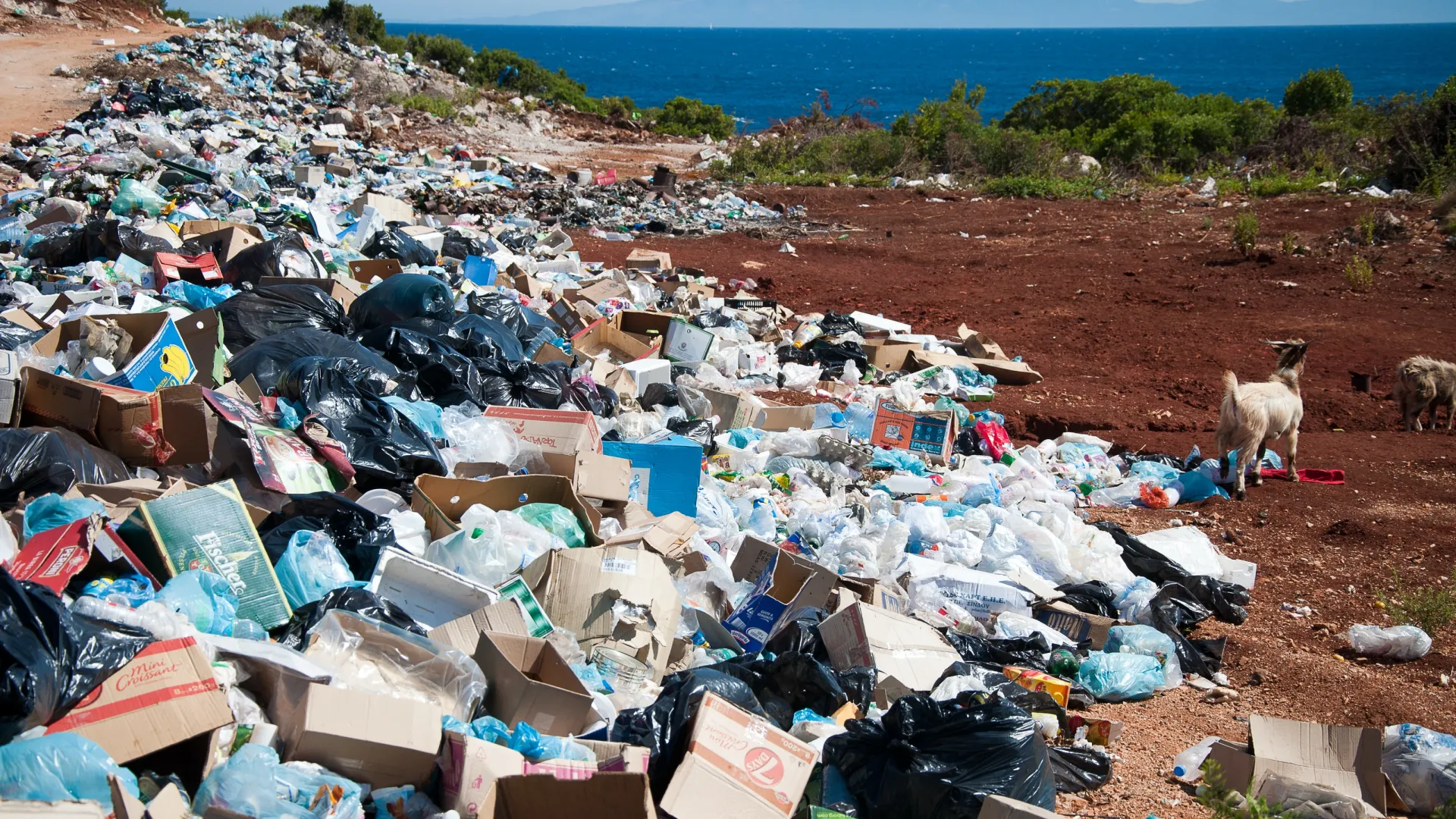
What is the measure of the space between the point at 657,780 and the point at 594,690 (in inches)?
17.8

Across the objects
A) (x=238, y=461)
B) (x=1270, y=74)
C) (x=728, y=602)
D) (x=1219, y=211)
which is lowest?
(x=728, y=602)

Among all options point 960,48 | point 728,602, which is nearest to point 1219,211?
point 728,602

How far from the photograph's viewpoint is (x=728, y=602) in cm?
377

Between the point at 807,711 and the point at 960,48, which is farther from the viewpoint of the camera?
→ the point at 960,48

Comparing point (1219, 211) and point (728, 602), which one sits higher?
point (1219, 211)

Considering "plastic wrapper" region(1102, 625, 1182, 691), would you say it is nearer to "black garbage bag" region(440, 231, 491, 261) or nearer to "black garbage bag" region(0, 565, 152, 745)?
"black garbage bag" region(0, 565, 152, 745)

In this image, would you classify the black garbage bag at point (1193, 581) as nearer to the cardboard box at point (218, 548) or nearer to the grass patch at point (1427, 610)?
the grass patch at point (1427, 610)

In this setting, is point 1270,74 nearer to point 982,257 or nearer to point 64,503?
point 982,257

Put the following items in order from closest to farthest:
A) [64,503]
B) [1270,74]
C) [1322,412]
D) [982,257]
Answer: [64,503], [1322,412], [982,257], [1270,74]

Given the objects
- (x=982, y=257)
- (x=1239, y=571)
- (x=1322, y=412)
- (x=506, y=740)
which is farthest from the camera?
(x=982, y=257)

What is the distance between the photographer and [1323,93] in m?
20.6

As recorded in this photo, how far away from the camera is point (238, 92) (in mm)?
14289

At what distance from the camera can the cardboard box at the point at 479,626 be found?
2.88m

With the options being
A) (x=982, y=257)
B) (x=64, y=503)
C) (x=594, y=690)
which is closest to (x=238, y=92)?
(x=982, y=257)
